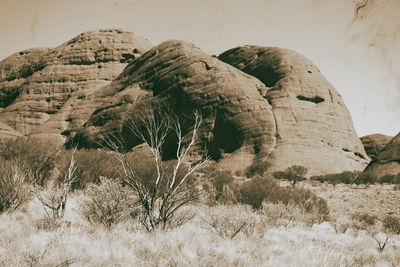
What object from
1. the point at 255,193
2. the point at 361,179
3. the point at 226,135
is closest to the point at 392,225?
the point at 255,193

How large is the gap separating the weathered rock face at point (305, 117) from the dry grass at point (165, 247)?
1895 centimetres

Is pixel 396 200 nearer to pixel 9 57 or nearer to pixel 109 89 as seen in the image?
pixel 109 89

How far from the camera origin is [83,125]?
40.4m

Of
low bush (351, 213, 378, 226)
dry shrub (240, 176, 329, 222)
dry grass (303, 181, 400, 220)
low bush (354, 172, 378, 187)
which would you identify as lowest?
low bush (354, 172, 378, 187)

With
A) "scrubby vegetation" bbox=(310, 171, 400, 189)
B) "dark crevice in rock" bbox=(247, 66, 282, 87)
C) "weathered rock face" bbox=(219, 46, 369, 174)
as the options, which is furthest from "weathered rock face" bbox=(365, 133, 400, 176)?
"dark crevice in rock" bbox=(247, 66, 282, 87)

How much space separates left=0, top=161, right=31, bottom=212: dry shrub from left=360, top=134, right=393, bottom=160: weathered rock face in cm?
6129

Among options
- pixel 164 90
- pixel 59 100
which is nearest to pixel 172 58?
pixel 164 90

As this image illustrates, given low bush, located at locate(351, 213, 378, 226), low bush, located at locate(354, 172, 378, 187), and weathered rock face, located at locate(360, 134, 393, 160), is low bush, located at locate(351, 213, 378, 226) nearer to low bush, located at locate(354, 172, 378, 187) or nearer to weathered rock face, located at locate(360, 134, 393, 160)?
low bush, located at locate(354, 172, 378, 187)

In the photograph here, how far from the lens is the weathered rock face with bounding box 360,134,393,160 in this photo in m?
57.2

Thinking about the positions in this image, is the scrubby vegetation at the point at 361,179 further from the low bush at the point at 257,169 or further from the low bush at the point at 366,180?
the low bush at the point at 257,169

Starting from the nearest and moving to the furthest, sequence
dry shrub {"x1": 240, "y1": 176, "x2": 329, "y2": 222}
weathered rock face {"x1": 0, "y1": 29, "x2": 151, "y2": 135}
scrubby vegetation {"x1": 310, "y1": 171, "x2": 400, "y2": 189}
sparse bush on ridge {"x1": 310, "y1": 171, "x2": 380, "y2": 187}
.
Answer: dry shrub {"x1": 240, "y1": 176, "x2": 329, "y2": 222}, scrubby vegetation {"x1": 310, "y1": 171, "x2": 400, "y2": 189}, sparse bush on ridge {"x1": 310, "y1": 171, "x2": 380, "y2": 187}, weathered rock face {"x1": 0, "y1": 29, "x2": 151, "y2": 135}

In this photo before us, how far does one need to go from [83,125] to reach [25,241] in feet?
125

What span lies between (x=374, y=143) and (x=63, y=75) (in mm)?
61985

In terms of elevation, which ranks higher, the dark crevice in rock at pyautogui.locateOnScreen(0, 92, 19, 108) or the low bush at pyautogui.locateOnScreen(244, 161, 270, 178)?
the dark crevice in rock at pyautogui.locateOnScreen(0, 92, 19, 108)
